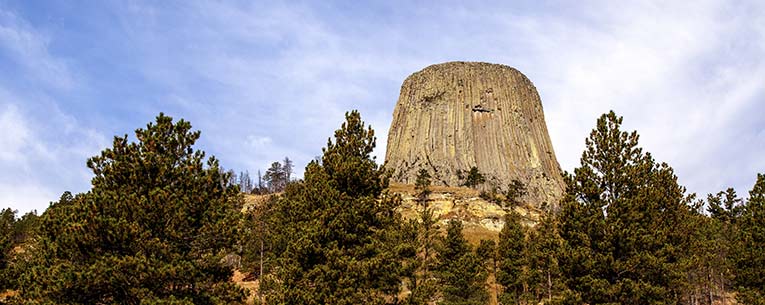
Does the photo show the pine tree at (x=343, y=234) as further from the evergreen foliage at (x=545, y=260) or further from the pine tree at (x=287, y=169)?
the pine tree at (x=287, y=169)

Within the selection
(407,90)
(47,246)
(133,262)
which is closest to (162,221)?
(133,262)

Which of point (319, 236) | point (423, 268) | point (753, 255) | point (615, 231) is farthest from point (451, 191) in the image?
point (319, 236)

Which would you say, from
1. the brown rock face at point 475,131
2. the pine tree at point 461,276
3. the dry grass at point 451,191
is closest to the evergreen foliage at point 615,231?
the pine tree at point 461,276

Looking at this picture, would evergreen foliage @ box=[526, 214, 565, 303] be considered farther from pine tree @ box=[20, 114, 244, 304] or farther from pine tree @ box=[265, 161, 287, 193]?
pine tree @ box=[265, 161, 287, 193]

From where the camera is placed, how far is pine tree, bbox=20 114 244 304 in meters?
14.2

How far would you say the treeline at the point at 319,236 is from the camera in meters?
14.5

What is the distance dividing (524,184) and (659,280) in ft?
286

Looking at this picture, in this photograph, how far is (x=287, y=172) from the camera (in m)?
138

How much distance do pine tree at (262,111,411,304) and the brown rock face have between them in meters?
83.7

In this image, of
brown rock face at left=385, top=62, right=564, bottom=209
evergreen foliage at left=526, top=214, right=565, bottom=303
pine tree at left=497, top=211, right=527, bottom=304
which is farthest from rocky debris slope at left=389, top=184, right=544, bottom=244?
pine tree at left=497, top=211, right=527, bottom=304

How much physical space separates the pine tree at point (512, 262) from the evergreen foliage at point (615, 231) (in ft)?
49.2

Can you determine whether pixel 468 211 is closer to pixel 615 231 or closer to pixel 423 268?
pixel 423 268

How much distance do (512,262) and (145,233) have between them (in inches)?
1118

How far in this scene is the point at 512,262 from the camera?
127 feet
